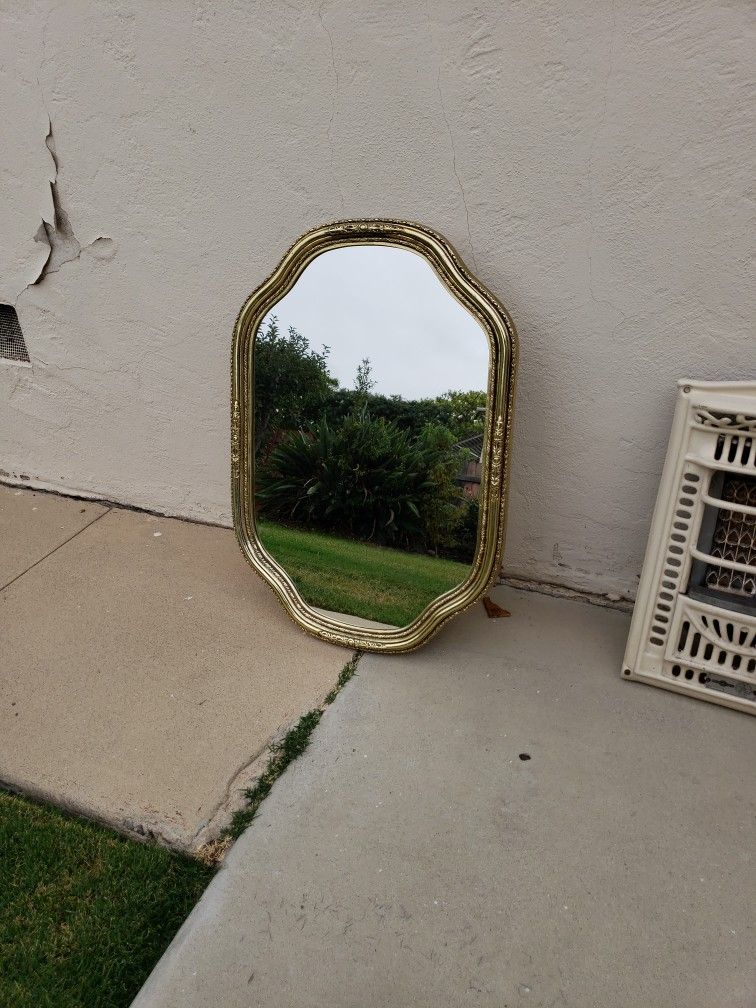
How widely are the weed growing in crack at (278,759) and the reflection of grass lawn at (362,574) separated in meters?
0.22

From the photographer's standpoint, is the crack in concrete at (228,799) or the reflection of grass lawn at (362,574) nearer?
the crack in concrete at (228,799)

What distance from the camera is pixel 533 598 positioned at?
2.36 metres

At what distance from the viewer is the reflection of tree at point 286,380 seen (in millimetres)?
2016

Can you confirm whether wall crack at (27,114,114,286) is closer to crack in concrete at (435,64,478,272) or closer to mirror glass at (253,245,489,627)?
mirror glass at (253,245,489,627)

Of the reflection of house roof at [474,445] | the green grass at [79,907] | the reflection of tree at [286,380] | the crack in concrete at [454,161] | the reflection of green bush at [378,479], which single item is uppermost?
the crack in concrete at [454,161]

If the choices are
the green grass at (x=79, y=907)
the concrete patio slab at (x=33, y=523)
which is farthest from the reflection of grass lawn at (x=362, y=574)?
the concrete patio slab at (x=33, y=523)

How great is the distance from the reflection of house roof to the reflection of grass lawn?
31cm

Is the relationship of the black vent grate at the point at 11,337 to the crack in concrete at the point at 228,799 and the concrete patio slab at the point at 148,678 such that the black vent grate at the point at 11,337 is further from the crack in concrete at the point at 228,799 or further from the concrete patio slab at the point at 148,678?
the crack in concrete at the point at 228,799

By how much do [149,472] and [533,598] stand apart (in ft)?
A: 5.23

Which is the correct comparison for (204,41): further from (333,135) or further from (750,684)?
(750,684)

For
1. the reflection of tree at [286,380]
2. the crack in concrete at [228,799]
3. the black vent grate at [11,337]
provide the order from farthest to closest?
the black vent grate at [11,337]
the reflection of tree at [286,380]
the crack in concrete at [228,799]

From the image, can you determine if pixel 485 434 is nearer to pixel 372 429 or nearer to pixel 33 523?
pixel 372 429

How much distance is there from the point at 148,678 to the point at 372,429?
3.09 ft

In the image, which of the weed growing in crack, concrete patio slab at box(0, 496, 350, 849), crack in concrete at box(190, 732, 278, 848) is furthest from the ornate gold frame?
crack in concrete at box(190, 732, 278, 848)
